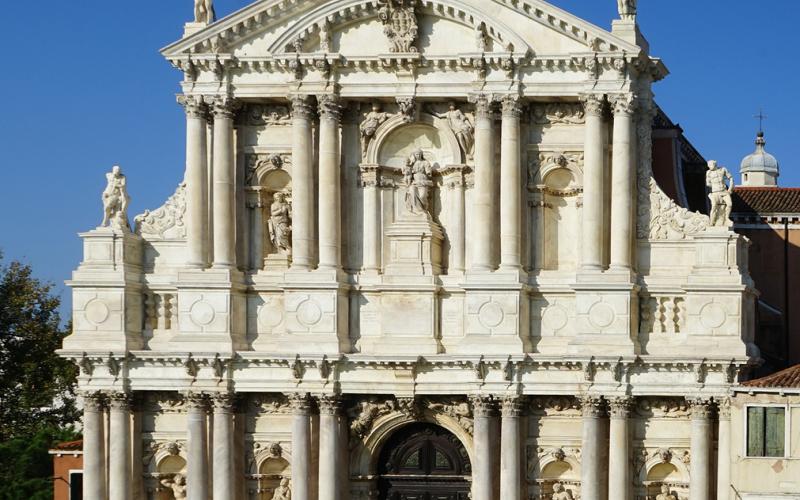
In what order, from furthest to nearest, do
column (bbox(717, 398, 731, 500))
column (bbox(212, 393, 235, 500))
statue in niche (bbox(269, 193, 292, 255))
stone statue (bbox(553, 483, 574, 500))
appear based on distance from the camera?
statue in niche (bbox(269, 193, 292, 255)) → column (bbox(212, 393, 235, 500)) → stone statue (bbox(553, 483, 574, 500)) → column (bbox(717, 398, 731, 500))

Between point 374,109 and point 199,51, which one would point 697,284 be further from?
point 199,51

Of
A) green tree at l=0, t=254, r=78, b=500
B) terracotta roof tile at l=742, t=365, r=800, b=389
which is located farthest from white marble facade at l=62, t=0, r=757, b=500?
green tree at l=0, t=254, r=78, b=500

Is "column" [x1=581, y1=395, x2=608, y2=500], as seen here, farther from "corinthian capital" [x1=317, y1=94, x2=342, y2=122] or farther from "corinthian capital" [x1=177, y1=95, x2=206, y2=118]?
"corinthian capital" [x1=177, y1=95, x2=206, y2=118]

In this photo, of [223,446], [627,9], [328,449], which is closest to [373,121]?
[627,9]

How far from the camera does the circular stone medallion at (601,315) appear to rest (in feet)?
134

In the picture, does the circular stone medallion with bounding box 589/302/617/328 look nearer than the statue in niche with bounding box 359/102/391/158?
Yes

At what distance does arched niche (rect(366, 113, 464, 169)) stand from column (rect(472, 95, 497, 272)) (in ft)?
2.80

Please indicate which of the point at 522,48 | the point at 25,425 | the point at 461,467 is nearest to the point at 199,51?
the point at 522,48

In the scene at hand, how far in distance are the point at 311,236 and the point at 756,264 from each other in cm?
1209

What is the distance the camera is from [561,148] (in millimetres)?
41906

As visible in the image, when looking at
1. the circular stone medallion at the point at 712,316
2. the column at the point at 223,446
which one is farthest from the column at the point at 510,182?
the column at the point at 223,446

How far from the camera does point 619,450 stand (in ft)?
133

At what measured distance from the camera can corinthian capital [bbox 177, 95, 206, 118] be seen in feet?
139

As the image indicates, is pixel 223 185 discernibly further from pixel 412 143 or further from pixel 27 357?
pixel 27 357
